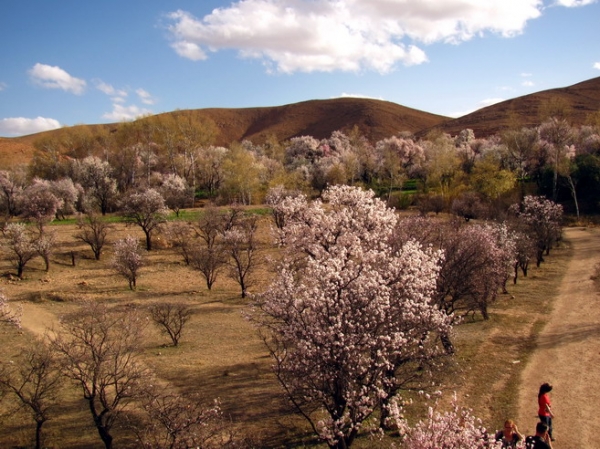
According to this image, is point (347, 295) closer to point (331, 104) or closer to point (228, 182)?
point (228, 182)

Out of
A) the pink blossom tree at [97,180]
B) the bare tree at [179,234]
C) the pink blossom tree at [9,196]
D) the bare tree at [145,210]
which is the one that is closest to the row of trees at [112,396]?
the bare tree at [145,210]

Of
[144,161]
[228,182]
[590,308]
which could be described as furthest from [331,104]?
[590,308]

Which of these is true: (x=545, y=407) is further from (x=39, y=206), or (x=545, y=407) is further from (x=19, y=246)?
(x=39, y=206)

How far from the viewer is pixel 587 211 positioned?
203 ft

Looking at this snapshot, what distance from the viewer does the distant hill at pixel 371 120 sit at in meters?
Result: 138

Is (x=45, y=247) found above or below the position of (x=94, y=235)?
below

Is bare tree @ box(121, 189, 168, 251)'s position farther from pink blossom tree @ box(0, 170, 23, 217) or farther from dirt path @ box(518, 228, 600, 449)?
dirt path @ box(518, 228, 600, 449)

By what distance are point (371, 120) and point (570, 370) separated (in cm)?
15695

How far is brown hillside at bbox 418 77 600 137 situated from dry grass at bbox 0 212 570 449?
336 ft

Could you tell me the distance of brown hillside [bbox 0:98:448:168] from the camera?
163 m

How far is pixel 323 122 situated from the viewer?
180 m

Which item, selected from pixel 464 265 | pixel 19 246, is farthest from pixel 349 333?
pixel 19 246

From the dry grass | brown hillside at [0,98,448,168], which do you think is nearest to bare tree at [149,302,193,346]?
the dry grass

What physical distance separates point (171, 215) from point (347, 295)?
48040 mm
